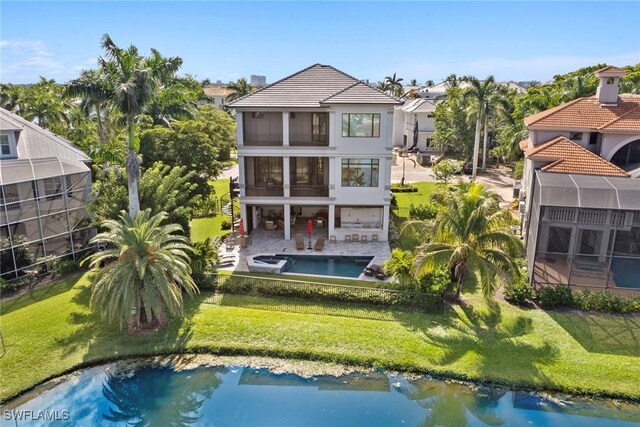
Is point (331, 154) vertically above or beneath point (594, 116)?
beneath

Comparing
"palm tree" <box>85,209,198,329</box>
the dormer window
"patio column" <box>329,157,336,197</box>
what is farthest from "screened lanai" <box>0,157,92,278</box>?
"patio column" <box>329,157,336,197</box>

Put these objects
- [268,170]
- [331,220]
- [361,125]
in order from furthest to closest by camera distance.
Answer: [268,170] < [331,220] < [361,125]

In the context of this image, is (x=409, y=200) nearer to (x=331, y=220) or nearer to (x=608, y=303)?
(x=331, y=220)

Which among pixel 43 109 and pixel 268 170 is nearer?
pixel 268 170

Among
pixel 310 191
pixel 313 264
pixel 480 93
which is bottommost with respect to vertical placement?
pixel 313 264

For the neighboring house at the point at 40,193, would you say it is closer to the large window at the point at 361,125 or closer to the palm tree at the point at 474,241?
Answer: the large window at the point at 361,125

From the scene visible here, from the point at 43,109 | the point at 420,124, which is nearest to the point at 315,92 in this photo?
the point at 43,109

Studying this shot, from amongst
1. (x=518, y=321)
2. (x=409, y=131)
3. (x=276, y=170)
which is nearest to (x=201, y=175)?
(x=276, y=170)

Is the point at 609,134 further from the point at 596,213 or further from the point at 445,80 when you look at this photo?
the point at 445,80
